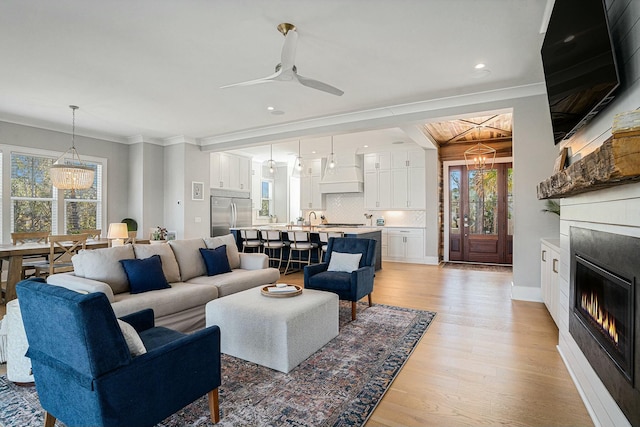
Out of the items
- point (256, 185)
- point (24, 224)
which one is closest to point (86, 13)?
point (24, 224)

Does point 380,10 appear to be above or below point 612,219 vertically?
above

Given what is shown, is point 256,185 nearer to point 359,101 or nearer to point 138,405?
point 359,101

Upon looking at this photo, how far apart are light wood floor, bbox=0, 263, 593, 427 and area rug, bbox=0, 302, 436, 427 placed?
0.47 ft

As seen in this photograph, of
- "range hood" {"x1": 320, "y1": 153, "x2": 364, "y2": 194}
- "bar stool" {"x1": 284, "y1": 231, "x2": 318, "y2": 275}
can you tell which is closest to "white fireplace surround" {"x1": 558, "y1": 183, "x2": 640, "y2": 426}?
"bar stool" {"x1": 284, "y1": 231, "x2": 318, "y2": 275}

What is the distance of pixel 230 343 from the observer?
2.79 meters

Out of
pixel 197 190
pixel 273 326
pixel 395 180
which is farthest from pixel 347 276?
pixel 395 180

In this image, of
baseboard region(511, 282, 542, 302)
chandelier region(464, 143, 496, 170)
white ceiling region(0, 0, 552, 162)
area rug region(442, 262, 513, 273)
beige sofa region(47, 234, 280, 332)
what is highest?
white ceiling region(0, 0, 552, 162)

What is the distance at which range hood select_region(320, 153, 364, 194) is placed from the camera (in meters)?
8.74

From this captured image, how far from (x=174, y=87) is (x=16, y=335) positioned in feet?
10.7

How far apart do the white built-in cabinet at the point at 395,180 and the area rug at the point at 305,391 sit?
531cm

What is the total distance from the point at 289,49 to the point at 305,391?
2.71 m

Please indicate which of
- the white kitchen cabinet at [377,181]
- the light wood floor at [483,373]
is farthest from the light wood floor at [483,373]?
the white kitchen cabinet at [377,181]

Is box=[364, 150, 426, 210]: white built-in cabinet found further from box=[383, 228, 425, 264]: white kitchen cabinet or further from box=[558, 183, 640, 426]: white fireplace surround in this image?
box=[558, 183, 640, 426]: white fireplace surround

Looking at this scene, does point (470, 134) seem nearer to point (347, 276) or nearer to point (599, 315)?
point (347, 276)
